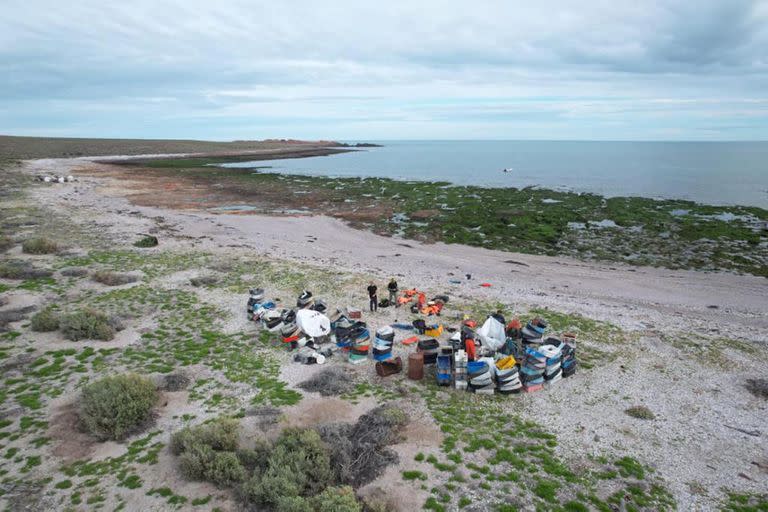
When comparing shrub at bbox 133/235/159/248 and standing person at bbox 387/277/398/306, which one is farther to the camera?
shrub at bbox 133/235/159/248

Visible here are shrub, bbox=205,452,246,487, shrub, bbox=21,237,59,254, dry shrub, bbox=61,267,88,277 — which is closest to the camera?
shrub, bbox=205,452,246,487

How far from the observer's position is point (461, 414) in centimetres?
1281

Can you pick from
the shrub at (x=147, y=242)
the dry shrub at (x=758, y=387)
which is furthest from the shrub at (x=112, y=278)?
the dry shrub at (x=758, y=387)

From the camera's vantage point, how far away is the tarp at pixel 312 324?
17.0m

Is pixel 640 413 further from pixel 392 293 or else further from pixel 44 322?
pixel 44 322

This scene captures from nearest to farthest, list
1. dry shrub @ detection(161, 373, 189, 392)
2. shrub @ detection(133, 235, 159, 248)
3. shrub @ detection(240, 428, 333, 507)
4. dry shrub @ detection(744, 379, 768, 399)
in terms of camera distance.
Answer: shrub @ detection(240, 428, 333, 507) → dry shrub @ detection(161, 373, 189, 392) → dry shrub @ detection(744, 379, 768, 399) → shrub @ detection(133, 235, 159, 248)

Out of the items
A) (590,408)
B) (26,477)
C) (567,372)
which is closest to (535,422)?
(590,408)

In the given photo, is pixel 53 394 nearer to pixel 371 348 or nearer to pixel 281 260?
pixel 371 348

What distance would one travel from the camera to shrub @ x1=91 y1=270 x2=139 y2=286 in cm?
2269

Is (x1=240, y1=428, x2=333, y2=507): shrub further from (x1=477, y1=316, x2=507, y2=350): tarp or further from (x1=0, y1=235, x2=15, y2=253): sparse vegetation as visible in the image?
(x1=0, y1=235, x2=15, y2=253): sparse vegetation

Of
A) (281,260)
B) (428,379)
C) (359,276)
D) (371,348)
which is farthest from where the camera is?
Answer: (281,260)

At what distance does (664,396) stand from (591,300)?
10.5m

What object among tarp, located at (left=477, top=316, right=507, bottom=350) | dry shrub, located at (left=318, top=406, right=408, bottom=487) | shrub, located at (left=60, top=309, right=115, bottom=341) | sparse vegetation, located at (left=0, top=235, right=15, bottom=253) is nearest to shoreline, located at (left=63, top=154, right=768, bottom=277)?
tarp, located at (left=477, top=316, right=507, bottom=350)

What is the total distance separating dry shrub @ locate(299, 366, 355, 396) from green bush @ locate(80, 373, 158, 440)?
15.2 feet
